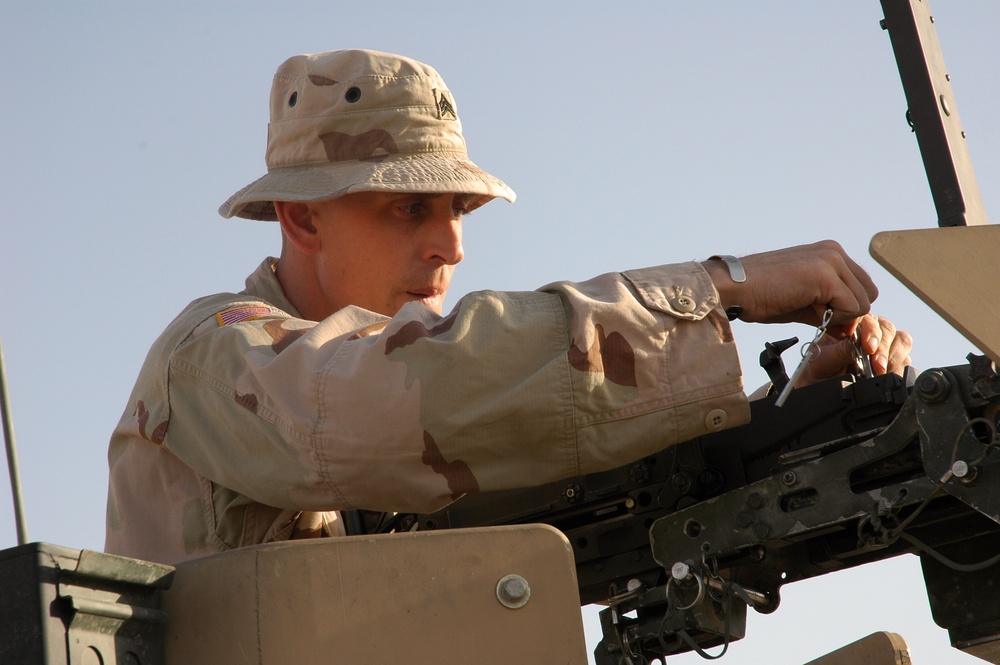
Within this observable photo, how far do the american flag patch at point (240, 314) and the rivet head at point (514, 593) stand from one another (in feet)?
3.58

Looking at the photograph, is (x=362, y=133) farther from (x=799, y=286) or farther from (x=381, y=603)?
(x=381, y=603)

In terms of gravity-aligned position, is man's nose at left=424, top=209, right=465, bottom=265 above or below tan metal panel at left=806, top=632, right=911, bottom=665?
above

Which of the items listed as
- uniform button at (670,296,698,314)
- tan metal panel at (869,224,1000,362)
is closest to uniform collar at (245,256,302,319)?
uniform button at (670,296,698,314)

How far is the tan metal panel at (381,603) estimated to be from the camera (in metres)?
2.16

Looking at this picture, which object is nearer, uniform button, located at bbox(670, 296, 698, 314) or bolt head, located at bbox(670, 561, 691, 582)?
uniform button, located at bbox(670, 296, 698, 314)

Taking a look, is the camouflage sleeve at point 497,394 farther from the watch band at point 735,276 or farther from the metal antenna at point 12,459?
the metal antenna at point 12,459

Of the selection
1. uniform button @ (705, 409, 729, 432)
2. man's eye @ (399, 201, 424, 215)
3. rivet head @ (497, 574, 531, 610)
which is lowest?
rivet head @ (497, 574, 531, 610)

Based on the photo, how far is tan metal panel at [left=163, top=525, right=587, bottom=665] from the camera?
216 centimetres

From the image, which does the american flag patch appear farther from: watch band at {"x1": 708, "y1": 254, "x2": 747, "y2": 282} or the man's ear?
watch band at {"x1": 708, "y1": 254, "x2": 747, "y2": 282}

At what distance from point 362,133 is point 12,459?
1559 mm

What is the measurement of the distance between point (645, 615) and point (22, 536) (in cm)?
142

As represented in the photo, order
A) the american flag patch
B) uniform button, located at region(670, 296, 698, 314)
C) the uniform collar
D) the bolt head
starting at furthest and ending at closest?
the uniform collar < the american flag patch < the bolt head < uniform button, located at region(670, 296, 698, 314)

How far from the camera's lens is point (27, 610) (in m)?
1.96

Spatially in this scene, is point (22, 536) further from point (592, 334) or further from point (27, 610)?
point (592, 334)
